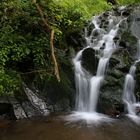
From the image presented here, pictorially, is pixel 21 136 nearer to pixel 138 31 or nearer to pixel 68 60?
pixel 68 60

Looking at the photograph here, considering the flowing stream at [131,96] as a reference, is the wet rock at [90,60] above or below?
above

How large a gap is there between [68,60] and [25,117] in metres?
2.37

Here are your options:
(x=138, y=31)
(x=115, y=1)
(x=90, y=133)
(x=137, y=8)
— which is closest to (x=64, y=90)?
(x=90, y=133)

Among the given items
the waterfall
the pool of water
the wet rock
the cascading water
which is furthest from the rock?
the waterfall

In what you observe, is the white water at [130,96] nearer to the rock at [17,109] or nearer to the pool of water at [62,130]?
the pool of water at [62,130]

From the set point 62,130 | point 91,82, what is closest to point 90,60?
point 91,82

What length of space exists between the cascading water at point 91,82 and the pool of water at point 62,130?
1.57ft

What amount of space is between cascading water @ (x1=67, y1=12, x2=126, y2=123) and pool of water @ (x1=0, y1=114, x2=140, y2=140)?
1.57ft

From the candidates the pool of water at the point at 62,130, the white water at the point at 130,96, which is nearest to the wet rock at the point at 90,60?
the white water at the point at 130,96

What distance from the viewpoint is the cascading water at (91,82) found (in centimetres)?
885

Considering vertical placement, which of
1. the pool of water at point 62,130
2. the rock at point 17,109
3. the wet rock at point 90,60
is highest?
the wet rock at point 90,60

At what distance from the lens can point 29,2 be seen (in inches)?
360

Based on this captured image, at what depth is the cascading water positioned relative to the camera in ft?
29.0

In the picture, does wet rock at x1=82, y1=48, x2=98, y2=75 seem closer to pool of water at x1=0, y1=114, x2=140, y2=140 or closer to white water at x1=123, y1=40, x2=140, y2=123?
white water at x1=123, y1=40, x2=140, y2=123
